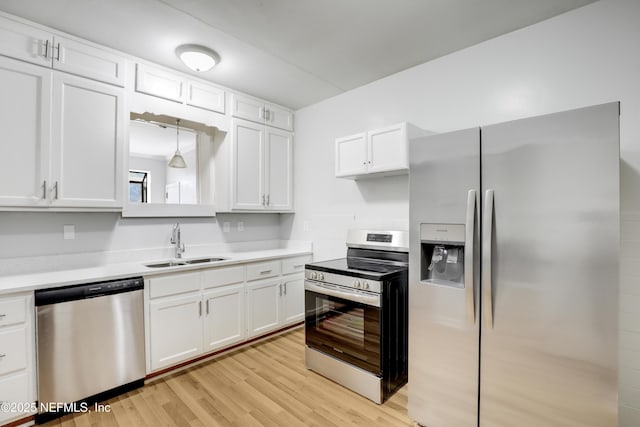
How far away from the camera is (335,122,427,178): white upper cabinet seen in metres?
2.50

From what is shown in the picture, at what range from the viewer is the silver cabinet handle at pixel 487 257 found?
1.62 meters

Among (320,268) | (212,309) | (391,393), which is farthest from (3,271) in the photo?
(391,393)

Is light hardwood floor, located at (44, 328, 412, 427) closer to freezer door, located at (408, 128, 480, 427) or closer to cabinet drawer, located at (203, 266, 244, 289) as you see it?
freezer door, located at (408, 128, 480, 427)

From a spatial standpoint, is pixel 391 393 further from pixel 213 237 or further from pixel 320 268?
pixel 213 237

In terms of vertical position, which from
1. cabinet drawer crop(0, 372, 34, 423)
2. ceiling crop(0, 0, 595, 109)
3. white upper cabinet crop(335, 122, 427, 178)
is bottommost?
cabinet drawer crop(0, 372, 34, 423)

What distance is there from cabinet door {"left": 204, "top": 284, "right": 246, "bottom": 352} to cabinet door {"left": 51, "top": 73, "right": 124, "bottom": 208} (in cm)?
117

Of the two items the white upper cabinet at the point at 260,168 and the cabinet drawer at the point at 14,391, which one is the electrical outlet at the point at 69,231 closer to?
the cabinet drawer at the point at 14,391

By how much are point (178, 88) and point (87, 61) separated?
70 centimetres

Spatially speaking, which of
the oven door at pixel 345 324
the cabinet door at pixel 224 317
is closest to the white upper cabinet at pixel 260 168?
the cabinet door at pixel 224 317

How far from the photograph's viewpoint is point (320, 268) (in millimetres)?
Result: 2518

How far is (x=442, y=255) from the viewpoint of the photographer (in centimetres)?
191

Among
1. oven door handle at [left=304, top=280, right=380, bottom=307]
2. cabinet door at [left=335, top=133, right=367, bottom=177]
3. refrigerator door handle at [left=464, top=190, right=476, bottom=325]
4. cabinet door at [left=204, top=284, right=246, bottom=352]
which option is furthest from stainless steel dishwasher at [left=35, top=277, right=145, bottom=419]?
refrigerator door handle at [left=464, top=190, right=476, bottom=325]

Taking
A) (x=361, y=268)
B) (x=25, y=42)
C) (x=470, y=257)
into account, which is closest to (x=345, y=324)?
(x=361, y=268)

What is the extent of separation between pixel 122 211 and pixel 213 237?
101cm
